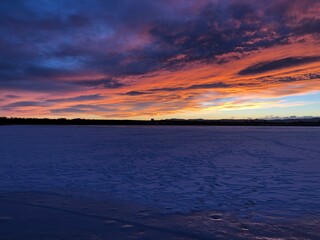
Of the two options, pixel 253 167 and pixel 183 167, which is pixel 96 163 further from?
pixel 253 167

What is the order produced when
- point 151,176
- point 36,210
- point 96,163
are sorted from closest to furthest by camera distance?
1. point 36,210
2. point 151,176
3. point 96,163

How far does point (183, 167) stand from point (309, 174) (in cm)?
453

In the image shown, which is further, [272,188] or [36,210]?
[272,188]

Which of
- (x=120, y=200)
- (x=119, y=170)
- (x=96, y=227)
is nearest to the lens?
(x=96, y=227)

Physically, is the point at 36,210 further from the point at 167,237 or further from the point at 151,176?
the point at 151,176

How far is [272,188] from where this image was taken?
8.40 m

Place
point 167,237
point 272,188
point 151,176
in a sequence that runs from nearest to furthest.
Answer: point 167,237, point 272,188, point 151,176

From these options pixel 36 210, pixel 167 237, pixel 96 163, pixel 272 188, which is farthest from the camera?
pixel 96 163

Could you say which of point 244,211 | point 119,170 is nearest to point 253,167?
point 119,170

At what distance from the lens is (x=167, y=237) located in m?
4.77

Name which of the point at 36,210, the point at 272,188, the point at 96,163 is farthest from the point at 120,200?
the point at 96,163

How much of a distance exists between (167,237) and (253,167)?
8.17m

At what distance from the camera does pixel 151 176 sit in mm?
10242

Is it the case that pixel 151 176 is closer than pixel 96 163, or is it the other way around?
pixel 151 176
